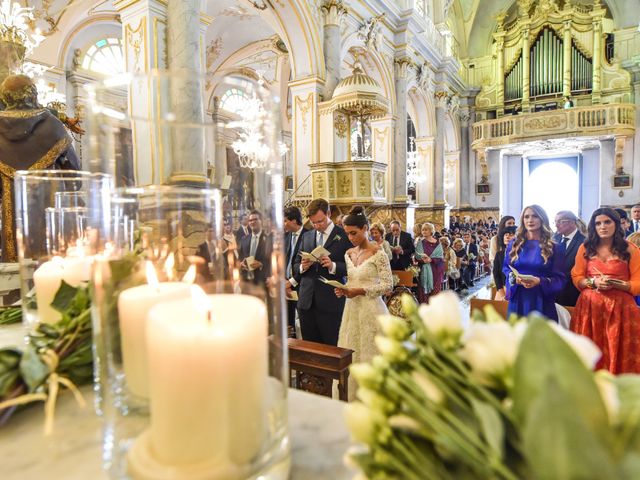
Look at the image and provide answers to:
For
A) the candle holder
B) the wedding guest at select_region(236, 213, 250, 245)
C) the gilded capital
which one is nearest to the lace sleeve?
the candle holder

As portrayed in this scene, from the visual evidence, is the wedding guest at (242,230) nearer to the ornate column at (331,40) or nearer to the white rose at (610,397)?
the white rose at (610,397)

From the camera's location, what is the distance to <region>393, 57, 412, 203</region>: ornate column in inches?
468

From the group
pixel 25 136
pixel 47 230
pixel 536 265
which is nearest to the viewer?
pixel 47 230

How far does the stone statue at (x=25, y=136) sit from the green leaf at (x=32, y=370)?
2.14 m

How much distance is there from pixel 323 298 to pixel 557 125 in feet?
57.7

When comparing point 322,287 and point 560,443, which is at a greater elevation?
point 560,443

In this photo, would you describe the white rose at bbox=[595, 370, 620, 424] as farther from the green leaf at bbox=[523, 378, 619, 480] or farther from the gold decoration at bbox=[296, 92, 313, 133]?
the gold decoration at bbox=[296, 92, 313, 133]

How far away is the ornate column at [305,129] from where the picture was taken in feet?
30.3

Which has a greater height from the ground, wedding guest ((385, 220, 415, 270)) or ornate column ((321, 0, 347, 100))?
ornate column ((321, 0, 347, 100))

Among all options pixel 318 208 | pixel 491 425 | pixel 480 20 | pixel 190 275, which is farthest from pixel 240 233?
pixel 480 20

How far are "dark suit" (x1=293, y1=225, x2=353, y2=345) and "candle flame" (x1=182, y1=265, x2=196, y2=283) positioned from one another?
305cm

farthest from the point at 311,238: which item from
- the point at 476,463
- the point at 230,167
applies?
the point at 476,463

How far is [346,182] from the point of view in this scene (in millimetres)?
9156

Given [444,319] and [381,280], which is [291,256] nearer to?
[381,280]
